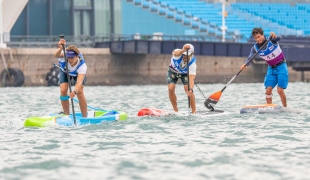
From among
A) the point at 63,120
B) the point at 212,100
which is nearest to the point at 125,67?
the point at 212,100

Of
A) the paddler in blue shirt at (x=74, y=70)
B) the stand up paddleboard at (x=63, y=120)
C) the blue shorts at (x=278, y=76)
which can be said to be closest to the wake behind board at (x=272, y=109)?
the blue shorts at (x=278, y=76)

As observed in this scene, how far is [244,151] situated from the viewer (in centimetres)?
1670

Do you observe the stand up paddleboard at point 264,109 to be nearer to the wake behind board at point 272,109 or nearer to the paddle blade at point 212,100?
the wake behind board at point 272,109

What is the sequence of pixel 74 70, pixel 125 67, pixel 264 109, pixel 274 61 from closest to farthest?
pixel 74 70 → pixel 274 61 → pixel 264 109 → pixel 125 67

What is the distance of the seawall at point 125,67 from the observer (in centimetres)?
5434

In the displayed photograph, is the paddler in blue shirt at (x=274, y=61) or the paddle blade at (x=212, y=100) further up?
the paddler in blue shirt at (x=274, y=61)

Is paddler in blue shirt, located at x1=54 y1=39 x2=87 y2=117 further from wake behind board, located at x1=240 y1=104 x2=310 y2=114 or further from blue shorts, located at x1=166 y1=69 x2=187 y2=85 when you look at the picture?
wake behind board, located at x1=240 y1=104 x2=310 y2=114

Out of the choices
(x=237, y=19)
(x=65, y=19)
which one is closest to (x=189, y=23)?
(x=237, y=19)

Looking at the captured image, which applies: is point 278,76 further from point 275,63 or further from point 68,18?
point 68,18

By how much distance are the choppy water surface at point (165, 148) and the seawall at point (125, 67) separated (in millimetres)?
29227

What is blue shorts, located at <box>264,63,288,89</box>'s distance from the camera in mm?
24828

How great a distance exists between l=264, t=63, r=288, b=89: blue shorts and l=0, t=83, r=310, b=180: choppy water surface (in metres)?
0.81

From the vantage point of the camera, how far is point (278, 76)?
24906 mm

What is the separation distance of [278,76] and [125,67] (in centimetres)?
3504
